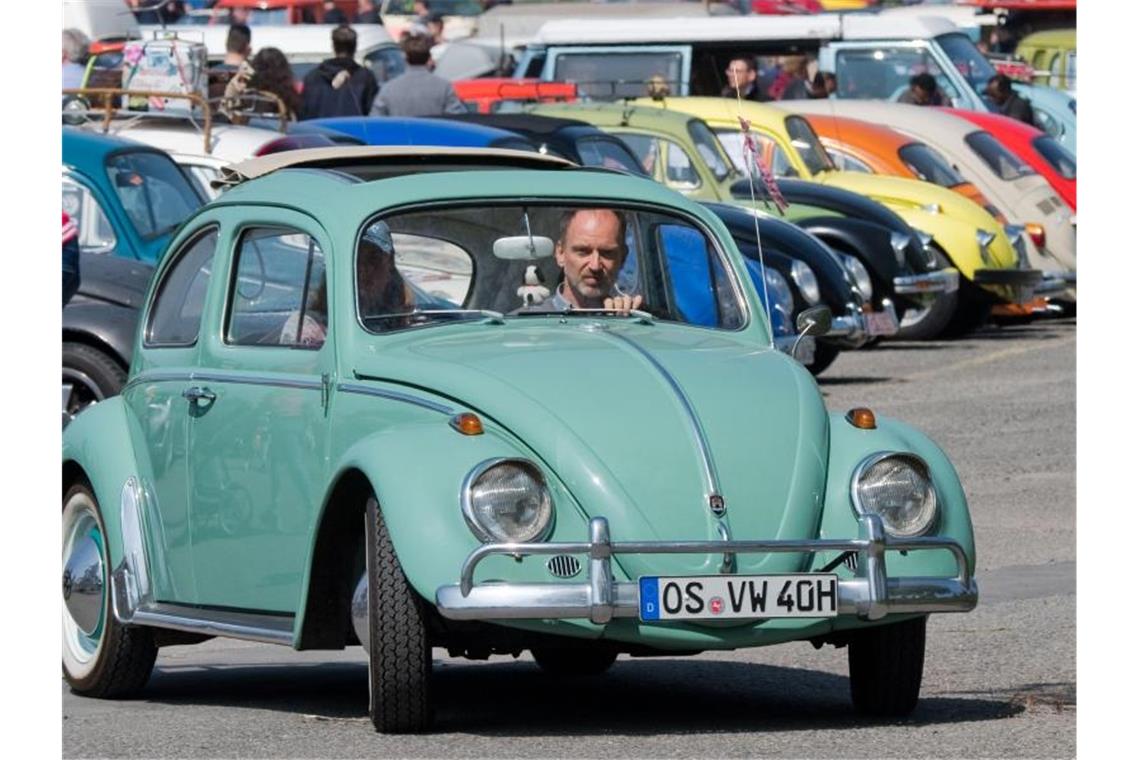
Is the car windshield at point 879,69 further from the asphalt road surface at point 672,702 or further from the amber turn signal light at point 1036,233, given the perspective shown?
the asphalt road surface at point 672,702

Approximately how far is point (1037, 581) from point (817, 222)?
9.00 meters

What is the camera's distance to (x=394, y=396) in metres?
6.88

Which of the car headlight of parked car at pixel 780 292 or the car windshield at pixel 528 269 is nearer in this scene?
the car windshield at pixel 528 269

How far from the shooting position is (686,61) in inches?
1032

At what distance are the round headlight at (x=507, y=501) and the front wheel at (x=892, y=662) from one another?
100 centimetres

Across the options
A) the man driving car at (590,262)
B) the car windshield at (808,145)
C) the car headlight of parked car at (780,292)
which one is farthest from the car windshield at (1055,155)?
the man driving car at (590,262)

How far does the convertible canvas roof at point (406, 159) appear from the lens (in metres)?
8.04

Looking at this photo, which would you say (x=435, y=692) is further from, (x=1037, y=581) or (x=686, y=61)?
(x=686, y=61)

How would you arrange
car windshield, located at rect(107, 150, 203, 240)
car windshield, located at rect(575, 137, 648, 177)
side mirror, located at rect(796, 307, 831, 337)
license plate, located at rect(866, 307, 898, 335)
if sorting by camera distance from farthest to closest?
car windshield, located at rect(575, 137, 648, 177), license plate, located at rect(866, 307, 898, 335), car windshield, located at rect(107, 150, 203, 240), side mirror, located at rect(796, 307, 831, 337)

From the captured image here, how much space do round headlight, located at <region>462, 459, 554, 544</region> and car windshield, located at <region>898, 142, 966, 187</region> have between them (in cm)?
1604

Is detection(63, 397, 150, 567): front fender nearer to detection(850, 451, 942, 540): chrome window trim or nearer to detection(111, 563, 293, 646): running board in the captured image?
detection(111, 563, 293, 646): running board

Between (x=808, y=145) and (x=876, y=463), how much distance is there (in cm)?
1452

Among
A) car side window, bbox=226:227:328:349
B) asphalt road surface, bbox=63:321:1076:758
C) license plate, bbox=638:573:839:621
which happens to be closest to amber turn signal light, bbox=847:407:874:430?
license plate, bbox=638:573:839:621

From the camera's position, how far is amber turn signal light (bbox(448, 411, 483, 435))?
258 inches
